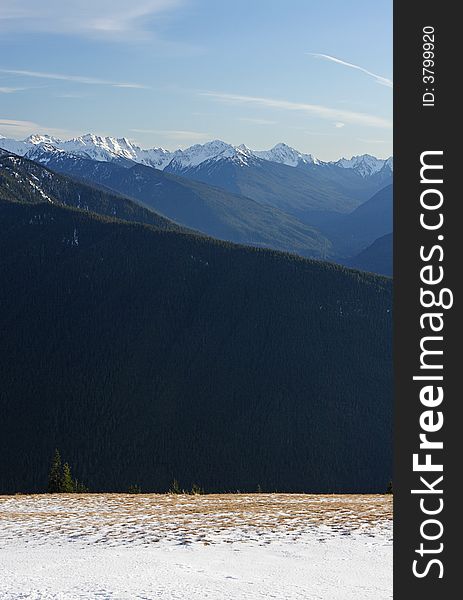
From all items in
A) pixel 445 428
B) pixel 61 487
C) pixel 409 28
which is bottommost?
pixel 61 487

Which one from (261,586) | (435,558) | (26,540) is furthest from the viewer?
(26,540)

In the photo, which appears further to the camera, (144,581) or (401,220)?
(144,581)

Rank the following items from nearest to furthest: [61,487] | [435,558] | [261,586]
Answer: [435,558]
[261,586]
[61,487]

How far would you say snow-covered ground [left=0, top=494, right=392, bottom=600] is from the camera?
1198 centimetres

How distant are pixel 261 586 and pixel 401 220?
8.53 m

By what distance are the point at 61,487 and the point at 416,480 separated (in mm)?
55423

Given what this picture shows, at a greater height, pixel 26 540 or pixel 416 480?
pixel 416 480

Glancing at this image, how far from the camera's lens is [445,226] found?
22.5 ft

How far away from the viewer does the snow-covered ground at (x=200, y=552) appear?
12.0 metres

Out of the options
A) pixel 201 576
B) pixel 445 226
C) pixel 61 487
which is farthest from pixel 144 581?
pixel 61 487

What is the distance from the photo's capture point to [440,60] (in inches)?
→ 274

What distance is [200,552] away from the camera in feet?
49.1

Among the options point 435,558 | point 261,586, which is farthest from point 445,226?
point 261,586

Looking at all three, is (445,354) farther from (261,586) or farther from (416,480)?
(261,586)
